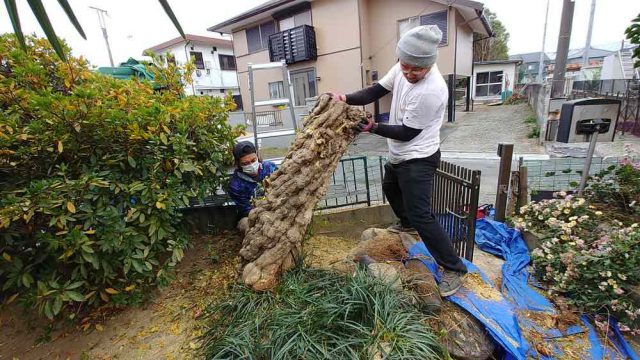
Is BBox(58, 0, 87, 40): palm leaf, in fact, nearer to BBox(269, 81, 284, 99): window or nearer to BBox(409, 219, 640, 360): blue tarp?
BBox(409, 219, 640, 360): blue tarp

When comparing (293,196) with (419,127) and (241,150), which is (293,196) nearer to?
(241,150)

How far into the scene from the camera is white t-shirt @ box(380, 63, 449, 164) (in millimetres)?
1897

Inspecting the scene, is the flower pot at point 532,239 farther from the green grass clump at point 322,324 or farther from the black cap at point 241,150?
the black cap at point 241,150

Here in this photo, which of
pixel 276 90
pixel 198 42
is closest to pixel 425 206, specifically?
pixel 276 90

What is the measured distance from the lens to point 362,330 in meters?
1.65

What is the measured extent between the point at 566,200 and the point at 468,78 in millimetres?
12686

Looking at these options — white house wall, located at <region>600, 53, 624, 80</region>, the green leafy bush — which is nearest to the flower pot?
the green leafy bush

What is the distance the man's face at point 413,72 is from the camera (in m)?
1.89

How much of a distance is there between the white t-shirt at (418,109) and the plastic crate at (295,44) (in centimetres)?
1098

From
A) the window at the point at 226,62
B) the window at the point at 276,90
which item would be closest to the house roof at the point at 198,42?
the window at the point at 226,62

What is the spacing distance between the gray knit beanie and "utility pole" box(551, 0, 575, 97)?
8.29 m

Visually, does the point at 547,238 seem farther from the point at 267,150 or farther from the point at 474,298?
the point at 267,150

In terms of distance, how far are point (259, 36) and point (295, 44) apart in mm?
2692

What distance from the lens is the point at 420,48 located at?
181 cm
